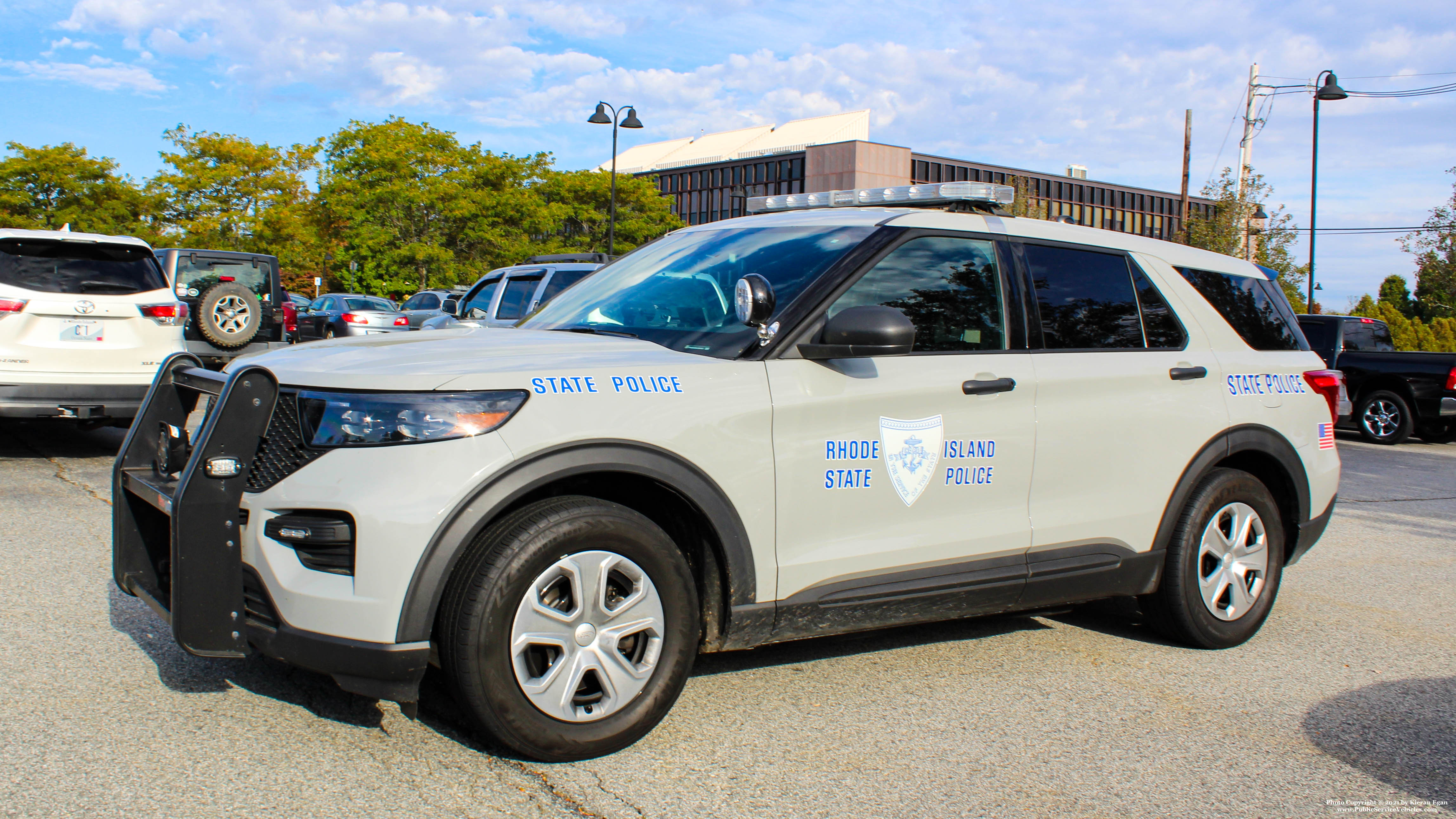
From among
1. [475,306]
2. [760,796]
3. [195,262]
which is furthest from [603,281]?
[195,262]

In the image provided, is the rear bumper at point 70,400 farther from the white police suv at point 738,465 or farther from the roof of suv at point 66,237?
the white police suv at point 738,465

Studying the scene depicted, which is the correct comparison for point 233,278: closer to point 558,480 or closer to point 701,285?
point 701,285

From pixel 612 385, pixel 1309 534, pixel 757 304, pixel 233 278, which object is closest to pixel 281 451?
pixel 612 385

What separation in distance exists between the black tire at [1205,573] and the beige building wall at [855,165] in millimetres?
63017

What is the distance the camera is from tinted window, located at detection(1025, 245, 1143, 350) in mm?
→ 4223

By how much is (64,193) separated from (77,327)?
4858 centimetres

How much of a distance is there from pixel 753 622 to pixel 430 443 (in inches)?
46.0

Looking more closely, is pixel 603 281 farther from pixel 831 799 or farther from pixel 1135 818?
pixel 1135 818

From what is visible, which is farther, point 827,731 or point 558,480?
point 827,731

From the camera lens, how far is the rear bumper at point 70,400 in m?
8.05

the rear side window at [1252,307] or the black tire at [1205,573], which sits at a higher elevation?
the rear side window at [1252,307]

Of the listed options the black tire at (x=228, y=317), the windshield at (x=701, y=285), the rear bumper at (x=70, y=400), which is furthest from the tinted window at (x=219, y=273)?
the windshield at (x=701, y=285)

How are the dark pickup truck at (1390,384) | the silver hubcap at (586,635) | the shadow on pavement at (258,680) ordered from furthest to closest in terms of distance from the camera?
the dark pickup truck at (1390,384)
the shadow on pavement at (258,680)
the silver hubcap at (586,635)

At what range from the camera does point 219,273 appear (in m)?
17.7
